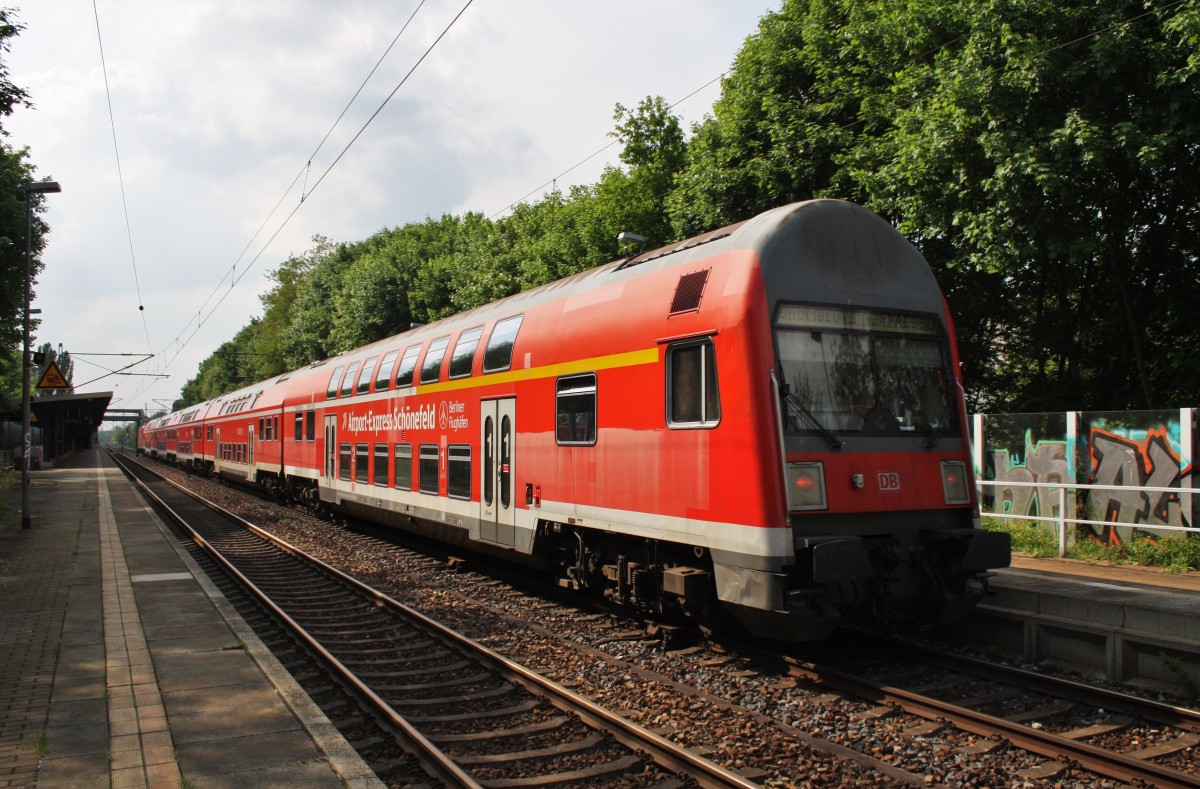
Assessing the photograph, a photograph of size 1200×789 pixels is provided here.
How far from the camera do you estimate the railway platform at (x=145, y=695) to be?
5.01 meters

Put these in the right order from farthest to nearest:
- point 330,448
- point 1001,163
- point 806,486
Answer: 1. point 330,448
2. point 1001,163
3. point 806,486

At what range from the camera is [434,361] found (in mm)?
13109

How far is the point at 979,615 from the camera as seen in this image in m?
8.16

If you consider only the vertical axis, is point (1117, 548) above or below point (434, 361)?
below

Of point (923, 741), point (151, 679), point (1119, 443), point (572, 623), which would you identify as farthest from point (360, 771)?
point (1119, 443)

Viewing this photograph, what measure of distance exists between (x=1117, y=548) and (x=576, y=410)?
24.8 feet

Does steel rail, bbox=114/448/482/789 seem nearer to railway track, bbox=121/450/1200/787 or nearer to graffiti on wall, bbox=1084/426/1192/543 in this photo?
railway track, bbox=121/450/1200/787

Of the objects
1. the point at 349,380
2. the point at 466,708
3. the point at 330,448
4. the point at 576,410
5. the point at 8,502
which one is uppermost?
the point at 349,380

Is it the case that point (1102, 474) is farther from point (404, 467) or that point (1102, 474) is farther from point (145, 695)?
point (145, 695)

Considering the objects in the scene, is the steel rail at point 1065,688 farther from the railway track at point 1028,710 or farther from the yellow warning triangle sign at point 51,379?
the yellow warning triangle sign at point 51,379

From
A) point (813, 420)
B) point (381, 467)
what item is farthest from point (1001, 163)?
point (381, 467)

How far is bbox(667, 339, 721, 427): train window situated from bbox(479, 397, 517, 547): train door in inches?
128

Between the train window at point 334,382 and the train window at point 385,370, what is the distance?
114 inches

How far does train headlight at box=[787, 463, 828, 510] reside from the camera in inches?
263
